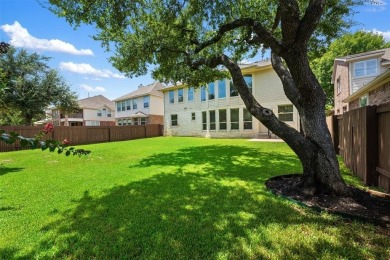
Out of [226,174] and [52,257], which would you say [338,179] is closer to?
[226,174]

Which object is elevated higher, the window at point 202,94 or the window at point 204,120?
the window at point 202,94

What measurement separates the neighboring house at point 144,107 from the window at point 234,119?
13.3m

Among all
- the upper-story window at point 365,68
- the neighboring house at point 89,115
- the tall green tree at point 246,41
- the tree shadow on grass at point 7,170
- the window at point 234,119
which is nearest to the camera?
the tall green tree at point 246,41

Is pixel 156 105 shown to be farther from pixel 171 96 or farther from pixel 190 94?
pixel 190 94

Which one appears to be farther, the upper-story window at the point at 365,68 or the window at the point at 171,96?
the window at the point at 171,96

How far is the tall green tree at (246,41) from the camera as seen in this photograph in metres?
4.10

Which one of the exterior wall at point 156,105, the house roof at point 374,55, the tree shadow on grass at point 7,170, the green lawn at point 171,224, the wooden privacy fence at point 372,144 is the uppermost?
the house roof at point 374,55

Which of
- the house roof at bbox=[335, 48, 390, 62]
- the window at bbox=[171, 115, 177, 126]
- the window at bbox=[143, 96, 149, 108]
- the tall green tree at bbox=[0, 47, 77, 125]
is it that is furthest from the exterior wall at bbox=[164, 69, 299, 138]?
the tall green tree at bbox=[0, 47, 77, 125]

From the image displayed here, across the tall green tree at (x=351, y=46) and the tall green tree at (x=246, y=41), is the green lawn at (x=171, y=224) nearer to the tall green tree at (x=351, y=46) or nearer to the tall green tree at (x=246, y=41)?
the tall green tree at (x=246, y=41)

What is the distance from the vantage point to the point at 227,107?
20484mm

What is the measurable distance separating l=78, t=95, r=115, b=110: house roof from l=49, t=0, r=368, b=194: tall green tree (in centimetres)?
3214

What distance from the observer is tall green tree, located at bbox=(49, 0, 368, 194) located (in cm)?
410

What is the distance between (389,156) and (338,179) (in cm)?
102

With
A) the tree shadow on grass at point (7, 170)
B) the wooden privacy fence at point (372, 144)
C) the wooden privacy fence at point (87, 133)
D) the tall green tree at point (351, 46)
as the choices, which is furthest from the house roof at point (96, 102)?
the wooden privacy fence at point (372, 144)
